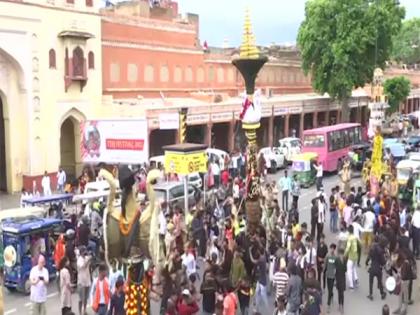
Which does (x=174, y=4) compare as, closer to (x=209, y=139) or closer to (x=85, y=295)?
(x=209, y=139)

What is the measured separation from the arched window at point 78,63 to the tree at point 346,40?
17447 mm

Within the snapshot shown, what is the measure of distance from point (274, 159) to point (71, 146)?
970cm

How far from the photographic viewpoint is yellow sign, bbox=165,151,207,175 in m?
19.0

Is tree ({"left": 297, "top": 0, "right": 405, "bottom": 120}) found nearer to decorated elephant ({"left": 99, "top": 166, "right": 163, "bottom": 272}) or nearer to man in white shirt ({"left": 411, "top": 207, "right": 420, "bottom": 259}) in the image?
man in white shirt ({"left": 411, "top": 207, "right": 420, "bottom": 259})

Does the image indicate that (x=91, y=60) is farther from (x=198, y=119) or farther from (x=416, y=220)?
(x=416, y=220)

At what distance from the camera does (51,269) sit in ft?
47.2

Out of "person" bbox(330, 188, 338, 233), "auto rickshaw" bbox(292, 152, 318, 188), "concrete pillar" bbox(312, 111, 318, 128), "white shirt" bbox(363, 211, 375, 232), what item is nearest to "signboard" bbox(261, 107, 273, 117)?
"concrete pillar" bbox(312, 111, 318, 128)

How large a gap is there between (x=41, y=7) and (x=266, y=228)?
52.8ft

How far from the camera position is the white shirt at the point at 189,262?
1260 cm

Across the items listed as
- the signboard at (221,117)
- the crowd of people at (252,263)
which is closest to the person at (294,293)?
the crowd of people at (252,263)

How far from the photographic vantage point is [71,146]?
30469mm

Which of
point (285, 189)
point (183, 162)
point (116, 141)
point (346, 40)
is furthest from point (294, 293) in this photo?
point (346, 40)

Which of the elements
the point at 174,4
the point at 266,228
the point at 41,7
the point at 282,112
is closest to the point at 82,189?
the point at 41,7

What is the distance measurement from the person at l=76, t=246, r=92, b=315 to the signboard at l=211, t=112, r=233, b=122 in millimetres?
21283
